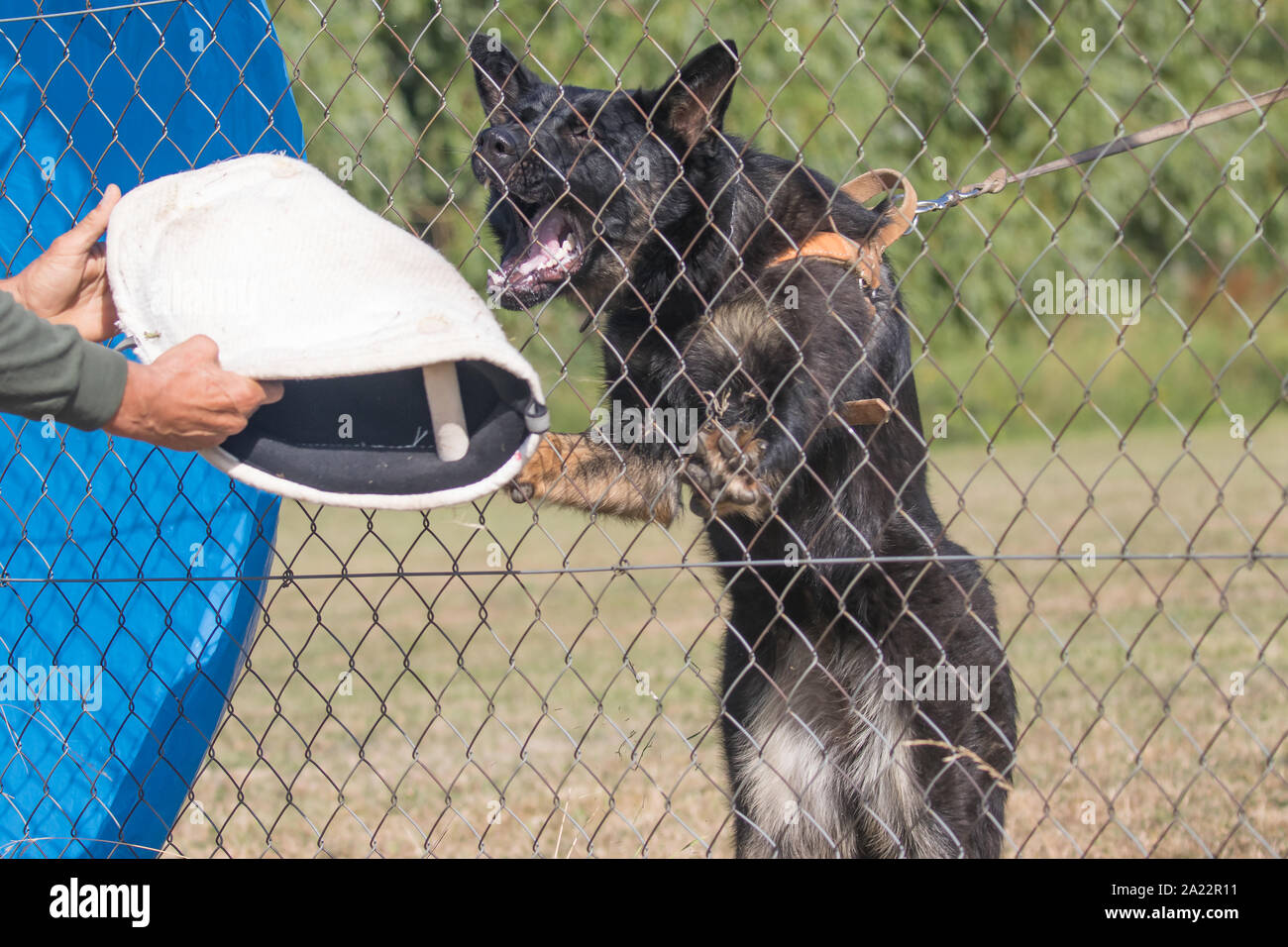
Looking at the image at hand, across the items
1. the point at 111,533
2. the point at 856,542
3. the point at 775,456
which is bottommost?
the point at 111,533

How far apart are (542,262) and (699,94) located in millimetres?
777

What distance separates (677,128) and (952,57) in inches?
491

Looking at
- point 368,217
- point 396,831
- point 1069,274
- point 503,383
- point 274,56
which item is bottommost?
point 1069,274

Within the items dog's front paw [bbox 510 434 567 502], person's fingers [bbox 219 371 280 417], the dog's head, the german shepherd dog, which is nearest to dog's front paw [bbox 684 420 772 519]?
the german shepherd dog

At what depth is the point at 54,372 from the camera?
88.3 inches

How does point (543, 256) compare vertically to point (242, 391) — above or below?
below

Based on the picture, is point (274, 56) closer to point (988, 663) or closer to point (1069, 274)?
point (988, 663)

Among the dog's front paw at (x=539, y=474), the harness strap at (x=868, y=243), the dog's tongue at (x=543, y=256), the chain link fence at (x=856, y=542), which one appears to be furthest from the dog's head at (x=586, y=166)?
the dog's front paw at (x=539, y=474)

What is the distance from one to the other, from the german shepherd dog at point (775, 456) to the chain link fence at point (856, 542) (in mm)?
143

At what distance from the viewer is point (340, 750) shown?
237 inches

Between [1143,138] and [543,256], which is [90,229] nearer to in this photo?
[543,256]

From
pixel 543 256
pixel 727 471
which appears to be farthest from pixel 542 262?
pixel 727 471
